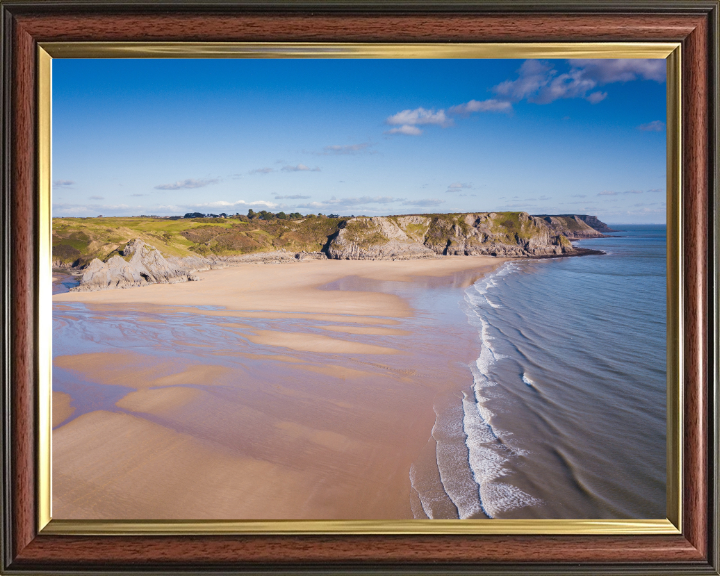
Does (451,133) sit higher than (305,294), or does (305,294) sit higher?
(451,133)

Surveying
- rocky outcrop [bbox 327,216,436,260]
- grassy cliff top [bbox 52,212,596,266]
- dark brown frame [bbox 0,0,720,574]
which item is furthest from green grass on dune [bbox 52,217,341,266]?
dark brown frame [bbox 0,0,720,574]

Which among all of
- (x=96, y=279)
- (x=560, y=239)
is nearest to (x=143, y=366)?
(x=96, y=279)

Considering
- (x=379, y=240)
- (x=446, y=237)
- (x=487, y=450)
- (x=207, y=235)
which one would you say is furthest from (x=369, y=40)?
(x=446, y=237)

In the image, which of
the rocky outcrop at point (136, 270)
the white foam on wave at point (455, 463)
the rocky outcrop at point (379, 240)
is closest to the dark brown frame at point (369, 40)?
the white foam on wave at point (455, 463)

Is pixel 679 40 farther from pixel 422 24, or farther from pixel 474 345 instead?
pixel 474 345

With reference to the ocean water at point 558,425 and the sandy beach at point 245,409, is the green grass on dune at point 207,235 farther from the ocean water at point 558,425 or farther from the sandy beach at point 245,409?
the ocean water at point 558,425

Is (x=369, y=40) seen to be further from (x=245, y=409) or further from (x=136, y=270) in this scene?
(x=136, y=270)

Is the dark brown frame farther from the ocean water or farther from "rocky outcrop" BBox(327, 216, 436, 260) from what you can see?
"rocky outcrop" BBox(327, 216, 436, 260)
